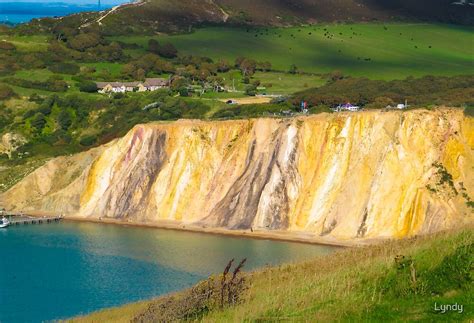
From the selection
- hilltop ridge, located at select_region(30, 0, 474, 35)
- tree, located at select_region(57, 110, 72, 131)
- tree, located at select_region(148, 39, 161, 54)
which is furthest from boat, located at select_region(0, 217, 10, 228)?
hilltop ridge, located at select_region(30, 0, 474, 35)

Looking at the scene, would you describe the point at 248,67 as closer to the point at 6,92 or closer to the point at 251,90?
the point at 251,90

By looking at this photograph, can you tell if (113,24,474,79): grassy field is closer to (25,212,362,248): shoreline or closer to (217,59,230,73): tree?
(217,59,230,73): tree

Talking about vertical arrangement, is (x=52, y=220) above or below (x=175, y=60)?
below

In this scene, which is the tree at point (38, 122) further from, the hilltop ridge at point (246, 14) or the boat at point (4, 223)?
the hilltop ridge at point (246, 14)

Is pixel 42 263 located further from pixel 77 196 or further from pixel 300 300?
pixel 300 300

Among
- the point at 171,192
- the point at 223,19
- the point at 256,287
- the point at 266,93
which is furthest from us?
the point at 223,19

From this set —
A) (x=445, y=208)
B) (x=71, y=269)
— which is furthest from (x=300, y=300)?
(x=445, y=208)

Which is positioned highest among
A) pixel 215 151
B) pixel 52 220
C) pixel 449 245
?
pixel 449 245
